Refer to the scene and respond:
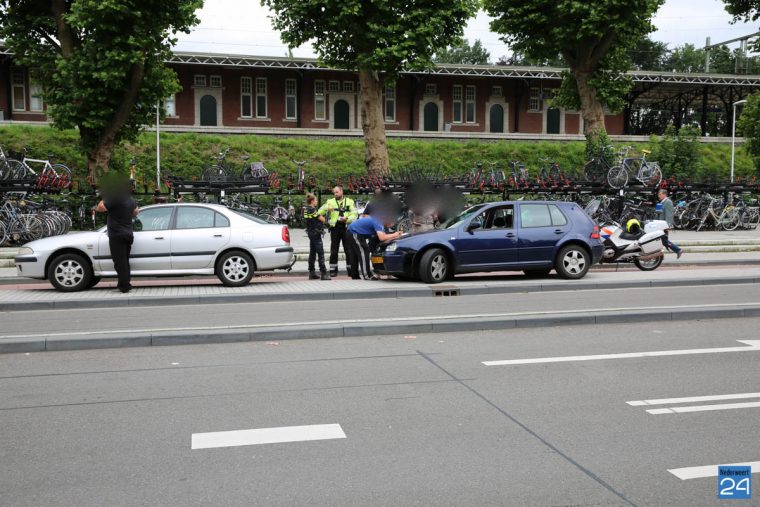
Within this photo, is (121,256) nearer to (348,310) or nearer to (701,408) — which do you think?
(348,310)

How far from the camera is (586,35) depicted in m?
32.5

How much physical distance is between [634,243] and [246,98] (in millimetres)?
35267

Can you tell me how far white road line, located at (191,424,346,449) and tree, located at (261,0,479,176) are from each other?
867 inches

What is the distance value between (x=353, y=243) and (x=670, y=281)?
614cm

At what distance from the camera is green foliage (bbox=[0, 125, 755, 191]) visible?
34.8m

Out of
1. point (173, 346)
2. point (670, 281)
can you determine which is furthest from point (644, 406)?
point (670, 281)

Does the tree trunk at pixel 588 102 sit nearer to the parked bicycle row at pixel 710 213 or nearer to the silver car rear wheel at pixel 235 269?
the parked bicycle row at pixel 710 213

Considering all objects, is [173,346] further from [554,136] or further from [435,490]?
[554,136]

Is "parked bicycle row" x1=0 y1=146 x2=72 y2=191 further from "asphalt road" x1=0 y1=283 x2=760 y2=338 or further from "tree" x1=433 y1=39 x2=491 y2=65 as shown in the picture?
"tree" x1=433 y1=39 x2=491 y2=65

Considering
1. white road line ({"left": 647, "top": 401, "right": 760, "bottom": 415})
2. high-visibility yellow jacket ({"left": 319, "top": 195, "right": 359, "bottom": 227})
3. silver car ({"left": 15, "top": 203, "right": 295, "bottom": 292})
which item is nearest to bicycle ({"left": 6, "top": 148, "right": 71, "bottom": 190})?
silver car ({"left": 15, "top": 203, "right": 295, "bottom": 292})

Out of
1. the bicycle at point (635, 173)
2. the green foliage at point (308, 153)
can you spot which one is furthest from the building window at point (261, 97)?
the bicycle at point (635, 173)

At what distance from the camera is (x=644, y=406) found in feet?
19.8

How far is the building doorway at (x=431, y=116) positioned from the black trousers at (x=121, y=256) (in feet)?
131

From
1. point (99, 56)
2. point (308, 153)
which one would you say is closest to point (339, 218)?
point (99, 56)
